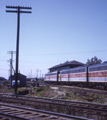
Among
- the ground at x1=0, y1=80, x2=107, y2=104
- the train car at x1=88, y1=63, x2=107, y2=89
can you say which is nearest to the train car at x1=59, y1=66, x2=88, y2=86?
the train car at x1=88, y1=63, x2=107, y2=89

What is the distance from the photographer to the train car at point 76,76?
28.5 m

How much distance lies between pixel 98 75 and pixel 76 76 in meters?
8.85

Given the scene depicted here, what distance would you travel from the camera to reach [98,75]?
2355cm

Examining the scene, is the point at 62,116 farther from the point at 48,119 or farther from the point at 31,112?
the point at 31,112

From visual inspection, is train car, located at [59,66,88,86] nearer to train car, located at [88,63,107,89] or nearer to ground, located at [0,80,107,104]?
train car, located at [88,63,107,89]

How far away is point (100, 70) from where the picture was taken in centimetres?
2311

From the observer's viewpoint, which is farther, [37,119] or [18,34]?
[18,34]

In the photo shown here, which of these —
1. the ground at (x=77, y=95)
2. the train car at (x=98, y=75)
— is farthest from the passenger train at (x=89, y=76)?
the ground at (x=77, y=95)

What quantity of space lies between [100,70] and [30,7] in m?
14.2

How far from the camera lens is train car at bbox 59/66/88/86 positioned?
2845cm

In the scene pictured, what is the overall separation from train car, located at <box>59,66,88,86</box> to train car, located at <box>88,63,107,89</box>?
6.49 ft

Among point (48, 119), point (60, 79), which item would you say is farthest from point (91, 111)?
point (60, 79)

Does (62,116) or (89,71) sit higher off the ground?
(89,71)

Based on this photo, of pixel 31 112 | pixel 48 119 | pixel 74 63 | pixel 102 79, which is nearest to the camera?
pixel 48 119
